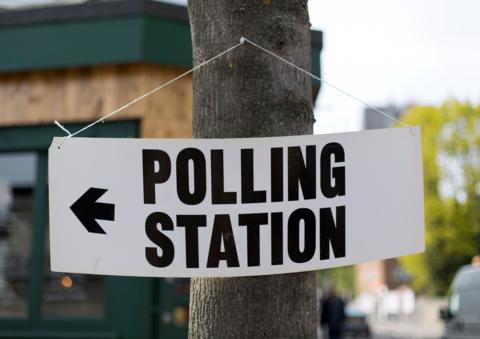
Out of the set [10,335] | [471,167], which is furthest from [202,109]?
[471,167]

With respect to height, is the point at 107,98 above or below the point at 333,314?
above

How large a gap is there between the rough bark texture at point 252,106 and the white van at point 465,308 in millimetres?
9325

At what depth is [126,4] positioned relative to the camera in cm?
762

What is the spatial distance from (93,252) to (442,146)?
4259 cm

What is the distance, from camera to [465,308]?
459 inches

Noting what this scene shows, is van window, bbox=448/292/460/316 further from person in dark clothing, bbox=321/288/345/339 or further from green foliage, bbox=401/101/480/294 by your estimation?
green foliage, bbox=401/101/480/294

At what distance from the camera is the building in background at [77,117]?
24.5 feet

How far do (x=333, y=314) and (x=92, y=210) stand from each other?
513 inches

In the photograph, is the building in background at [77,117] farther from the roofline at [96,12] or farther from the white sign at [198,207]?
the white sign at [198,207]

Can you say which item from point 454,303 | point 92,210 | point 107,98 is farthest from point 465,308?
point 92,210

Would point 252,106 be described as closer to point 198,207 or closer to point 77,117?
point 198,207

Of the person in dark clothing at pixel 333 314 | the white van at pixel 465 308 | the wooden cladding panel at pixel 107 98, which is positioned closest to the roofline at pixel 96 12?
the wooden cladding panel at pixel 107 98

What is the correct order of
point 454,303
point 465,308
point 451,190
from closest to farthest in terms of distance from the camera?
1. point 465,308
2. point 454,303
3. point 451,190

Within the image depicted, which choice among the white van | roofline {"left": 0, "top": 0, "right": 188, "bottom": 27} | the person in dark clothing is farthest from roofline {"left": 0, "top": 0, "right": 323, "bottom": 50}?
the person in dark clothing
